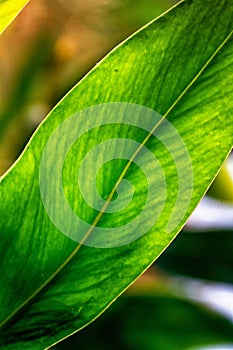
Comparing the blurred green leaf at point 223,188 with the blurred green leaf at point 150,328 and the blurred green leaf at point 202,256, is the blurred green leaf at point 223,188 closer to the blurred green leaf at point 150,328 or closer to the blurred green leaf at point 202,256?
the blurred green leaf at point 202,256

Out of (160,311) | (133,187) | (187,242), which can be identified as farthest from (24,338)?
(187,242)

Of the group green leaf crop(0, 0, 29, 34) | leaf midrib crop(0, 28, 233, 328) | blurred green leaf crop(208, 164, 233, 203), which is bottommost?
leaf midrib crop(0, 28, 233, 328)

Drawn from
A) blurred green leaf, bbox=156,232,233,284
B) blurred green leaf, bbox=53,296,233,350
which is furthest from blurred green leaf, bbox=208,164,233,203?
blurred green leaf, bbox=53,296,233,350

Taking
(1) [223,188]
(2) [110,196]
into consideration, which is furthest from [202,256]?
(2) [110,196]

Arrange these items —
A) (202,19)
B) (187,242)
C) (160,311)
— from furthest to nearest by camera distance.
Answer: (187,242)
(160,311)
(202,19)

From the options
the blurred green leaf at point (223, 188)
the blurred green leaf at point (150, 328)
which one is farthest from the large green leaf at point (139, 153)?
the blurred green leaf at point (223, 188)

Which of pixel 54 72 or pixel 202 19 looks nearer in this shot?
pixel 202 19

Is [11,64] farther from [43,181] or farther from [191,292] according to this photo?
[43,181]

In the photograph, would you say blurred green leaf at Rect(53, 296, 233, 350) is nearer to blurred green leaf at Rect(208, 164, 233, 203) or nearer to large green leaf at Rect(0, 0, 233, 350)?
blurred green leaf at Rect(208, 164, 233, 203)
